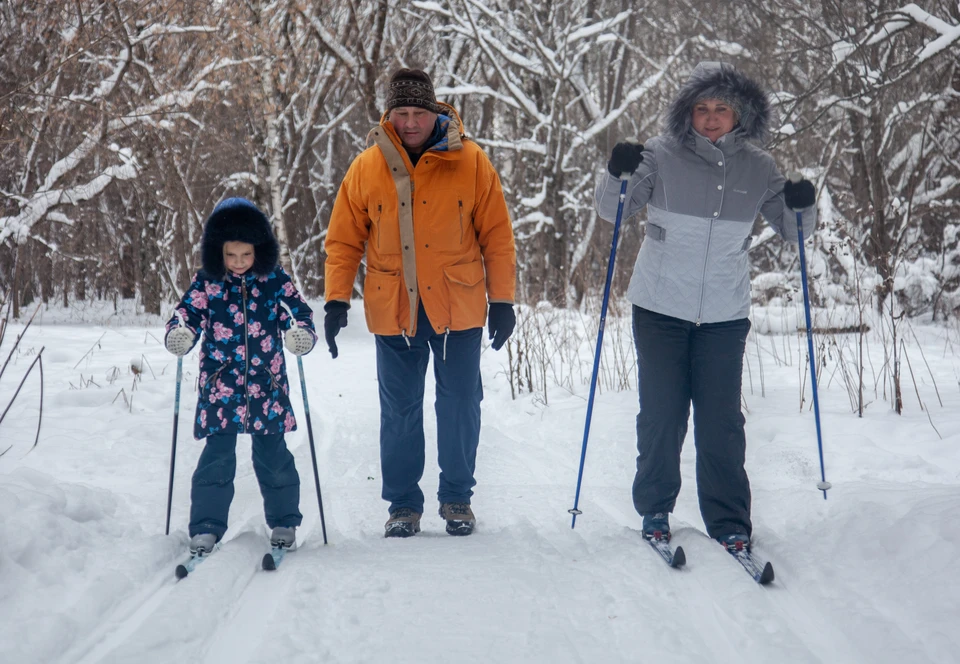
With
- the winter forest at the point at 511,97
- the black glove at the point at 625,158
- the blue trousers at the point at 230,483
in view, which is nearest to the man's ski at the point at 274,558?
the blue trousers at the point at 230,483

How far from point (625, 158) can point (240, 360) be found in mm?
1793

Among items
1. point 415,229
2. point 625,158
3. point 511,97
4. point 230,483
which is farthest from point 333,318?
point 511,97

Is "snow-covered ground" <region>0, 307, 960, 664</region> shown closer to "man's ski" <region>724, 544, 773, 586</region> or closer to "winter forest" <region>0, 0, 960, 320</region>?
"man's ski" <region>724, 544, 773, 586</region>

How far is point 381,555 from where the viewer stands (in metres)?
3.12

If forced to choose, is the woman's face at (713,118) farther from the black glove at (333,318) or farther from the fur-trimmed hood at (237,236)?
the fur-trimmed hood at (237,236)

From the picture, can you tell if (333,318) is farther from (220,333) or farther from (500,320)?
(500,320)

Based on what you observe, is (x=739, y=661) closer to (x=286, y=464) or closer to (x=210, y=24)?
(x=286, y=464)

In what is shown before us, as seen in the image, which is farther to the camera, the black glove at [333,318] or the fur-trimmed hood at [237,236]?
the black glove at [333,318]

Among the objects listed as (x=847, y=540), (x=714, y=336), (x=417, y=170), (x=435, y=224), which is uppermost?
(x=417, y=170)

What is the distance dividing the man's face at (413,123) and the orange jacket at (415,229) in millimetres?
38

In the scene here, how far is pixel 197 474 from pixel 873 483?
10.2ft

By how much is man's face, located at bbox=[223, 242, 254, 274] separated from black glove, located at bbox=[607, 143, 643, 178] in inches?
60.5

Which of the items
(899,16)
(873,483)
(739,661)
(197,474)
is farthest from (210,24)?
(739,661)

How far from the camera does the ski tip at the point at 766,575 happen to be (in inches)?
106
